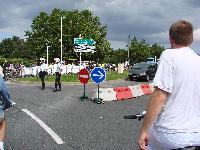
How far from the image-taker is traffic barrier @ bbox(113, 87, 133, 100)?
2104 centimetres

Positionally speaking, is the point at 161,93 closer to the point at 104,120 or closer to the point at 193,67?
the point at 193,67

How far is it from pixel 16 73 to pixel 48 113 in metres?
34.4

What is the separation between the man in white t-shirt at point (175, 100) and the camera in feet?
11.6

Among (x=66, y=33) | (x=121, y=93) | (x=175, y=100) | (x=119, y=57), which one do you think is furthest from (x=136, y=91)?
(x=119, y=57)

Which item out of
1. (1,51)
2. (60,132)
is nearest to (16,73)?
(60,132)

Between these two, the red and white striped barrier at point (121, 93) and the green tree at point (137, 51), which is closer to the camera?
the red and white striped barrier at point (121, 93)

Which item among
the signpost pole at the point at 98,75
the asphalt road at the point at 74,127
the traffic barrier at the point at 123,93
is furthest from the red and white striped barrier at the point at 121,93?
the asphalt road at the point at 74,127

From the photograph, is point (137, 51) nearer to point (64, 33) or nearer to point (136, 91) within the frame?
point (64, 33)

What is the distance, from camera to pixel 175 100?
363cm

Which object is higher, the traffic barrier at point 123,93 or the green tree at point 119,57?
the green tree at point 119,57

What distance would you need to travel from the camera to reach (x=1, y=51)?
573 feet

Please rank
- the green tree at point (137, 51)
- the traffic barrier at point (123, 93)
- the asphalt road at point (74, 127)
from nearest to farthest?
the asphalt road at point (74, 127)
the traffic barrier at point (123, 93)
the green tree at point (137, 51)

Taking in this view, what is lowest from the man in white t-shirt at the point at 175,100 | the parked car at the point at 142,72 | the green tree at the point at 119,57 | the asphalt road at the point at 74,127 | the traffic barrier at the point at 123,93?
the asphalt road at the point at 74,127

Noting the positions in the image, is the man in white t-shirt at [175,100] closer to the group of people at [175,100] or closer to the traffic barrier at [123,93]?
the group of people at [175,100]
